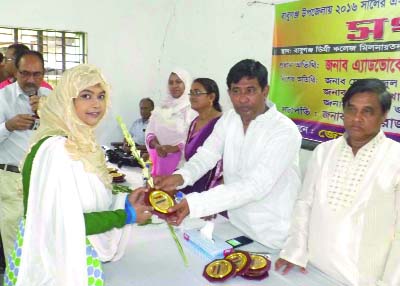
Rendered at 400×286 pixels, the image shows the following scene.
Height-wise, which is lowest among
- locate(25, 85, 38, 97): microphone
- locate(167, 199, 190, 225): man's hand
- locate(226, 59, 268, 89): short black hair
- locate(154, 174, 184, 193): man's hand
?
locate(167, 199, 190, 225): man's hand

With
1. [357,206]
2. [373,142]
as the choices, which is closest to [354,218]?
[357,206]

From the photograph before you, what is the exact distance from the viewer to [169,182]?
6.47 ft

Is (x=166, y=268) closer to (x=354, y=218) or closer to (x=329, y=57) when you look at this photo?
(x=354, y=218)

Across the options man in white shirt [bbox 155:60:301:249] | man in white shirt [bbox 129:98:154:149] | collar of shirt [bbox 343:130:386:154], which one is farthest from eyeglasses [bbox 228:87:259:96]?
man in white shirt [bbox 129:98:154:149]

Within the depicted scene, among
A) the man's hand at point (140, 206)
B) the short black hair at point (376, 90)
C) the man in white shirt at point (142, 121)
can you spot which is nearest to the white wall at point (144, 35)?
the man in white shirt at point (142, 121)

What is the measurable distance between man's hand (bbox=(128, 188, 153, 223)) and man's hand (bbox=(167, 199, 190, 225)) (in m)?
0.09

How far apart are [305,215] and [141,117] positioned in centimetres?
452

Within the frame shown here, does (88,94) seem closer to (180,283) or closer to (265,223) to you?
(180,283)

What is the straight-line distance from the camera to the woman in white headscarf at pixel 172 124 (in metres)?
3.78

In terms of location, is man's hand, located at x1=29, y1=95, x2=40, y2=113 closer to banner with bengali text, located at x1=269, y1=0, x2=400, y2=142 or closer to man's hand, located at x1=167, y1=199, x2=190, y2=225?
man's hand, located at x1=167, y1=199, x2=190, y2=225

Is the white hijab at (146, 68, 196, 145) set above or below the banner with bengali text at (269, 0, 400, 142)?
below

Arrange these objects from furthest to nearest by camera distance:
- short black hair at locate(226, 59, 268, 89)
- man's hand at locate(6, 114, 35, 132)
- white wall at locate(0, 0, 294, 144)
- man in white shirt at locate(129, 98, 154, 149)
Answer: man in white shirt at locate(129, 98, 154, 149) → white wall at locate(0, 0, 294, 144) → man's hand at locate(6, 114, 35, 132) → short black hair at locate(226, 59, 268, 89)

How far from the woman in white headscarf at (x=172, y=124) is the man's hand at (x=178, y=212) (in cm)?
209

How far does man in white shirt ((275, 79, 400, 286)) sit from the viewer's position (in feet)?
4.53
